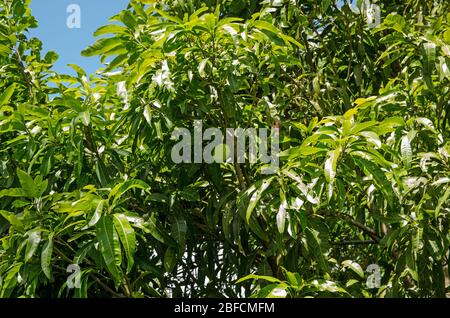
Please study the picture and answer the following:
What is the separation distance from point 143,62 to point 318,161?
77cm

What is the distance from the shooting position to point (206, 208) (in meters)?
2.84

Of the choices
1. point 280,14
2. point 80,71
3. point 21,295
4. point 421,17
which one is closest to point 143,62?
point 80,71

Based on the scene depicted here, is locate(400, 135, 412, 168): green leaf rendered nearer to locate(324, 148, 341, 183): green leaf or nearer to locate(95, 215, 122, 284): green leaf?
locate(324, 148, 341, 183): green leaf

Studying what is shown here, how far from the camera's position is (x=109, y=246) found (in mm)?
2025

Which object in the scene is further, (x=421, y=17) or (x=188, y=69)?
(x=421, y=17)

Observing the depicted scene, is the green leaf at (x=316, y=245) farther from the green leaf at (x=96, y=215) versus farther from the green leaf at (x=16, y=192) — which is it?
the green leaf at (x=16, y=192)

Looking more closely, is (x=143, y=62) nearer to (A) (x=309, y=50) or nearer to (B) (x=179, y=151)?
(B) (x=179, y=151)

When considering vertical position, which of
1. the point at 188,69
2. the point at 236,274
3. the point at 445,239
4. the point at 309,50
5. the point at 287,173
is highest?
the point at 309,50

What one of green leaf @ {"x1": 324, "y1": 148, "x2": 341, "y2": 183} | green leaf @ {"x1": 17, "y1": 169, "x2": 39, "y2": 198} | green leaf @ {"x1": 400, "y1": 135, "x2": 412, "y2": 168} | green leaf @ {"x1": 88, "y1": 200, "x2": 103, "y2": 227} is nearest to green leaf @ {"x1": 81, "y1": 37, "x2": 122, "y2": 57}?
green leaf @ {"x1": 17, "y1": 169, "x2": 39, "y2": 198}

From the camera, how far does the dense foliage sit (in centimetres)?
220

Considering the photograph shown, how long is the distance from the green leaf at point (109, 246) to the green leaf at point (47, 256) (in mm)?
189

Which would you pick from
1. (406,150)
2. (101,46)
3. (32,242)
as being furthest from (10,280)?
(406,150)

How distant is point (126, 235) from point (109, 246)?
66 millimetres

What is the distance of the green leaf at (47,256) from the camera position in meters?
2.07
